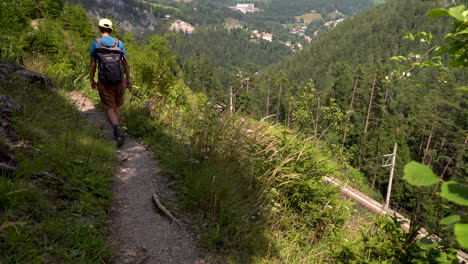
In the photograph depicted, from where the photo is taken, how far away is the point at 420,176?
34.5 inches

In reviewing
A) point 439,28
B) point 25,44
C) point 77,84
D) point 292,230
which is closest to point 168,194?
point 292,230

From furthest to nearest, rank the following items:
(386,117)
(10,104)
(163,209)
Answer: (386,117)
(10,104)
(163,209)

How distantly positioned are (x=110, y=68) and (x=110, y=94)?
22.4 inches

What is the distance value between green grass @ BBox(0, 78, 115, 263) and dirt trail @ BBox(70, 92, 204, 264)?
0.16m

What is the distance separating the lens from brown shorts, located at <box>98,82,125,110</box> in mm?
5047

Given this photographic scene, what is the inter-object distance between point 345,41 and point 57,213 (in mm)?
131099

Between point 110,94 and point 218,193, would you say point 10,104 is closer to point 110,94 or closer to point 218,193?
point 110,94

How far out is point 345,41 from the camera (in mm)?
118125

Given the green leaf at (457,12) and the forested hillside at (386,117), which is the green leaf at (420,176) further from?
the forested hillside at (386,117)

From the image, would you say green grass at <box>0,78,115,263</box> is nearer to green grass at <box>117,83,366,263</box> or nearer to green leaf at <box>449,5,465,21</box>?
green grass at <box>117,83,366,263</box>

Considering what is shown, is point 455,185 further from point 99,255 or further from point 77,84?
point 77,84

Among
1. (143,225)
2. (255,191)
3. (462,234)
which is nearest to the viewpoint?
(462,234)

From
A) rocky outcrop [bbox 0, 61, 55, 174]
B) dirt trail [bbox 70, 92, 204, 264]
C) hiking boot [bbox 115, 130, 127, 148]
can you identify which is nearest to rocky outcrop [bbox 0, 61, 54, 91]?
rocky outcrop [bbox 0, 61, 55, 174]

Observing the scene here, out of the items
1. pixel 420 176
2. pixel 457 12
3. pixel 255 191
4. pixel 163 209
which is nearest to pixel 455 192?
pixel 420 176
